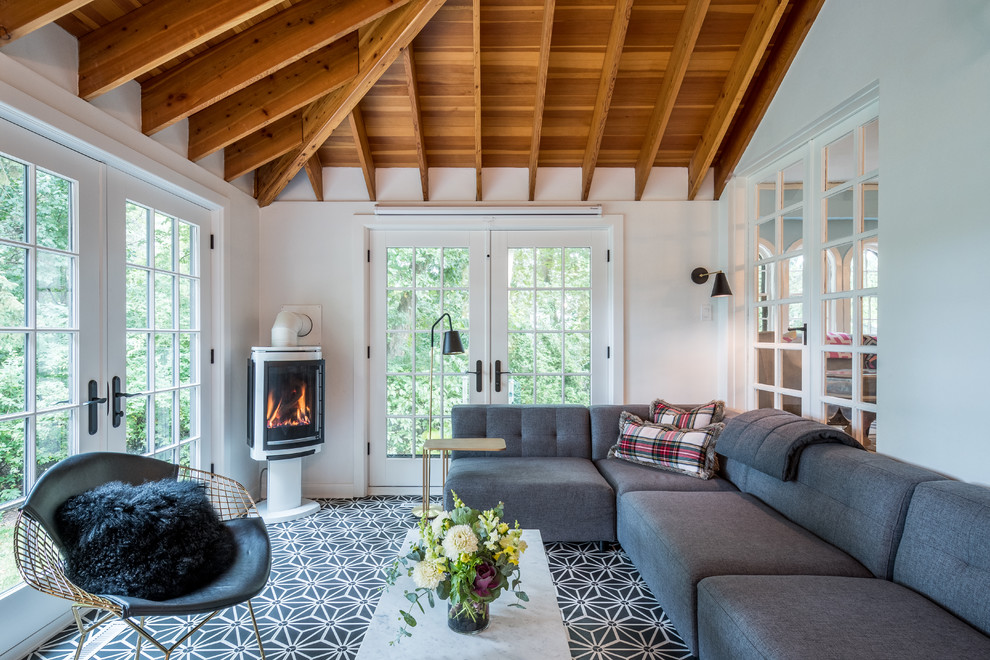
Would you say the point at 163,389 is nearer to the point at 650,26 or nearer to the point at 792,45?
the point at 650,26

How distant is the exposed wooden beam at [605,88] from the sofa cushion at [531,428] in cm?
167

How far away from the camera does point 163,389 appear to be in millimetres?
2936

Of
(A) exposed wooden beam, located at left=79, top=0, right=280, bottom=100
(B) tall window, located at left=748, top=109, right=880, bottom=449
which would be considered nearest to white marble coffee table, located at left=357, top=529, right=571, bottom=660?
(B) tall window, located at left=748, top=109, right=880, bottom=449

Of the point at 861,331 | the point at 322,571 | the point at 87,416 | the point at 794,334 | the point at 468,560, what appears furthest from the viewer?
the point at 794,334

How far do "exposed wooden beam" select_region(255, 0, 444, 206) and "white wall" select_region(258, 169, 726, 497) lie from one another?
276 millimetres

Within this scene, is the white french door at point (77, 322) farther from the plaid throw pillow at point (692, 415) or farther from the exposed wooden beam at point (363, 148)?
the plaid throw pillow at point (692, 415)

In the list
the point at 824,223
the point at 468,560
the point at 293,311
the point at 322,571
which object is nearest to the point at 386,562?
the point at 322,571

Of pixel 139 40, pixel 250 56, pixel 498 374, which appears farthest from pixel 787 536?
pixel 139 40

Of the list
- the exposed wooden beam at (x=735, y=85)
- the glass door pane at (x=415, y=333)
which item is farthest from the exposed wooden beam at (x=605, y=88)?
the glass door pane at (x=415, y=333)

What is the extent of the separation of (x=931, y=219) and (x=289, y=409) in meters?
3.57

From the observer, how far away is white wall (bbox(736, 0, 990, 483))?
74.0 inches

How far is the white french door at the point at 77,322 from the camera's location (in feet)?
6.68

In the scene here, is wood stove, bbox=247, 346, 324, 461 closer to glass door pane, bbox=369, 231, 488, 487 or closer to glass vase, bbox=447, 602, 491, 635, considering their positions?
glass door pane, bbox=369, 231, 488, 487

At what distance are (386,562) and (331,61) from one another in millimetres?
2747
